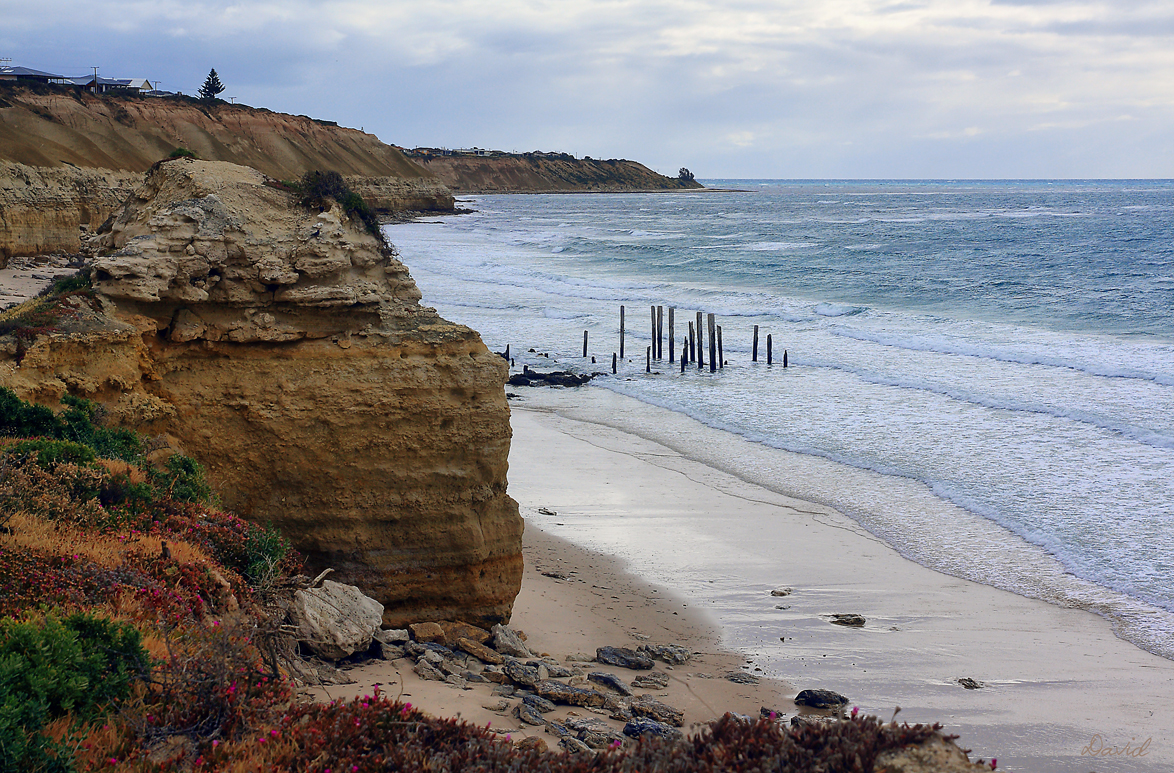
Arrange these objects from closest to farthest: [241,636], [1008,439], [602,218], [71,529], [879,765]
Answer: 1. [879,765]
2. [241,636]
3. [71,529]
4. [1008,439]
5. [602,218]

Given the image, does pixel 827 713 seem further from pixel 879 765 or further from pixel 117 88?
pixel 117 88

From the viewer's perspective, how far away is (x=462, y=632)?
904 centimetres

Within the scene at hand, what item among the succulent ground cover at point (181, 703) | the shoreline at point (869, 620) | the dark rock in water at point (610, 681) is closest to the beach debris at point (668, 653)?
the shoreline at point (869, 620)

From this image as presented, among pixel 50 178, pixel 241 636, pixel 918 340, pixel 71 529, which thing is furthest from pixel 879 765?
pixel 50 178

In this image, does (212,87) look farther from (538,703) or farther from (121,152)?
(538,703)

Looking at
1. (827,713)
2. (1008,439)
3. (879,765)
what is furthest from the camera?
(1008,439)

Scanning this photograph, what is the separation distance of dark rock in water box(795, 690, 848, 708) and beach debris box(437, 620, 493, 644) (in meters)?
3.26

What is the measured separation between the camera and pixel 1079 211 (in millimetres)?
109625

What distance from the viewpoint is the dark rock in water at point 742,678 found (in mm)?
8984

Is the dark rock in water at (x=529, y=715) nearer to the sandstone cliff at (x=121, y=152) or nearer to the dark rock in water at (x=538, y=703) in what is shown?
the dark rock in water at (x=538, y=703)

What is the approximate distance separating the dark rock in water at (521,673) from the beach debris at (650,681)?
3.65 feet

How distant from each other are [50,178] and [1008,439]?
137ft

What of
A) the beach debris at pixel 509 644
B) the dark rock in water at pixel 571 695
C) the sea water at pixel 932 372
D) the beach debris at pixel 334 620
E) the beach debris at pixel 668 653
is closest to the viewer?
the beach debris at pixel 334 620

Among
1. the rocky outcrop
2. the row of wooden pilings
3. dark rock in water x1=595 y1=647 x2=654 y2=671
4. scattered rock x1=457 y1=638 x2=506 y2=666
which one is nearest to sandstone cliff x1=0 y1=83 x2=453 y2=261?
the rocky outcrop
